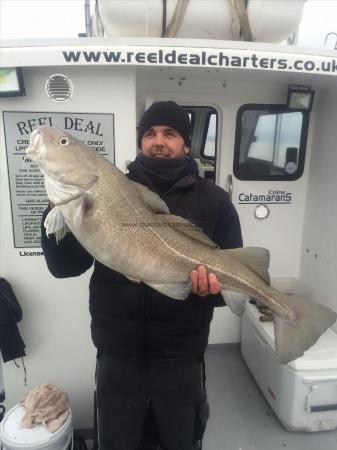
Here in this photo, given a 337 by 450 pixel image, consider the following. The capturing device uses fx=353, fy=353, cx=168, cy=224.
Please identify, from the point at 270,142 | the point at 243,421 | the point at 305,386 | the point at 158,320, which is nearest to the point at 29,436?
the point at 158,320

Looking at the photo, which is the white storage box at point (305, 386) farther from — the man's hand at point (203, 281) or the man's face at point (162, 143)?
the man's face at point (162, 143)

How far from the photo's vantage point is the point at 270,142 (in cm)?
386

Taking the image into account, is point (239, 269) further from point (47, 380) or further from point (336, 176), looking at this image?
point (336, 176)

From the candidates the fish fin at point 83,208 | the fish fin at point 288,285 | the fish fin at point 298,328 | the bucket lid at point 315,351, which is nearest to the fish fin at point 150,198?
the fish fin at point 83,208

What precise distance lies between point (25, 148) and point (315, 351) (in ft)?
9.33

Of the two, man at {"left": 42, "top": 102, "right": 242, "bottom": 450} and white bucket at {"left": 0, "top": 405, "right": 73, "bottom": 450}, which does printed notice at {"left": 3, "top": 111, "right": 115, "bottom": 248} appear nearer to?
man at {"left": 42, "top": 102, "right": 242, "bottom": 450}

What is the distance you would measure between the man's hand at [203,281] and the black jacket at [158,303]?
323 millimetres

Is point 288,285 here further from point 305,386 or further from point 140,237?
point 140,237

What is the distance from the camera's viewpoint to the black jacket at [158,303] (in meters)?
1.98

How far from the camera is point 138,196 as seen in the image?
162 centimetres

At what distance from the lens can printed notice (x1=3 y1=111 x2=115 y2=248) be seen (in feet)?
8.10

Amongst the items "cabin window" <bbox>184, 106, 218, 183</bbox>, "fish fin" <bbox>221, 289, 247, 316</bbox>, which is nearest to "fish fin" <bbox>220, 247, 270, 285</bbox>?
"fish fin" <bbox>221, 289, 247, 316</bbox>

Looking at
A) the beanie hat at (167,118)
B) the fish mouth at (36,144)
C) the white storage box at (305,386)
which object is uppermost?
the beanie hat at (167,118)

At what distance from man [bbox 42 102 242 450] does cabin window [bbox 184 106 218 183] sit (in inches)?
66.8
